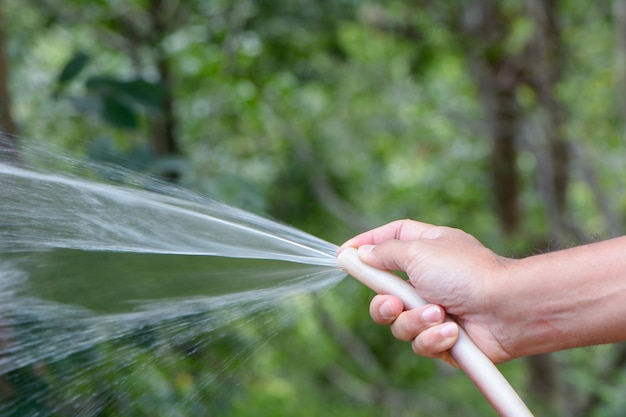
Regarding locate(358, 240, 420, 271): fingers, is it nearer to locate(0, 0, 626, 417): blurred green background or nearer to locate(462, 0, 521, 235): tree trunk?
locate(0, 0, 626, 417): blurred green background

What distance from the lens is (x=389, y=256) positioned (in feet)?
4.24

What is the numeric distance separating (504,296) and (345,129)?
462cm

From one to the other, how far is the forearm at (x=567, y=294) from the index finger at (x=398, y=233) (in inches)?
7.4

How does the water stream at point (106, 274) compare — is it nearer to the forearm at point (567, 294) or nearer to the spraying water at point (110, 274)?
the spraying water at point (110, 274)

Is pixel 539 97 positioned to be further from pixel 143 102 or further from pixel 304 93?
pixel 143 102

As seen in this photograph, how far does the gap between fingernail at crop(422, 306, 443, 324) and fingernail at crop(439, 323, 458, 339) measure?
2 cm

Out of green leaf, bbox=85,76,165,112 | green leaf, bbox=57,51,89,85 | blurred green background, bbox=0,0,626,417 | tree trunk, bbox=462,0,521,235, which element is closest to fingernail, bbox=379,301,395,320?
blurred green background, bbox=0,0,626,417

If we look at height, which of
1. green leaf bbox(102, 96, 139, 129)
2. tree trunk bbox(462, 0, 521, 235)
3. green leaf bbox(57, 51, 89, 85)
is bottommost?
tree trunk bbox(462, 0, 521, 235)

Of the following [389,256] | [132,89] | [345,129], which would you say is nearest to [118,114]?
[132,89]

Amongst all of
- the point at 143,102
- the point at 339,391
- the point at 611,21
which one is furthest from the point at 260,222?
the point at 339,391

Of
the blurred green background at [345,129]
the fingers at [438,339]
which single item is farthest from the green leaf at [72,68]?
the fingers at [438,339]

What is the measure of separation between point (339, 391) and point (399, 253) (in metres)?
5.17

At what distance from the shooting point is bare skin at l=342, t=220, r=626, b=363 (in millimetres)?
1264

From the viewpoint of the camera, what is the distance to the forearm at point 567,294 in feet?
4.17
